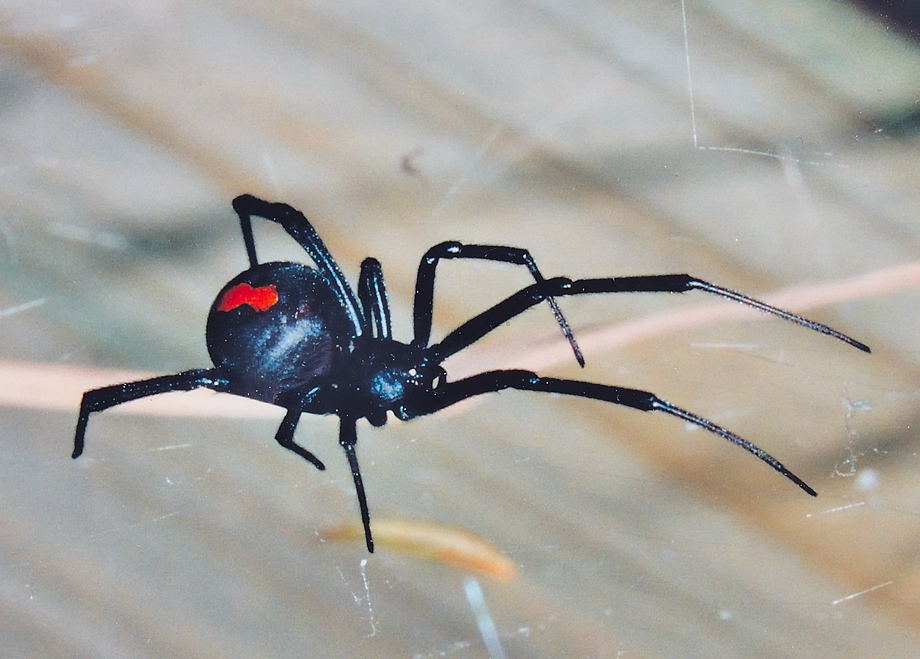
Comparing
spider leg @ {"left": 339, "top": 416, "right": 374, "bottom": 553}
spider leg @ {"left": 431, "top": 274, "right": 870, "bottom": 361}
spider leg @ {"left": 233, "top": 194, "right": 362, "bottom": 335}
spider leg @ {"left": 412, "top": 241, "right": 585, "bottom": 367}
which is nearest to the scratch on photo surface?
spider leg @ {"left": 431, "top": 274, "right": 870, "bottom": 361}

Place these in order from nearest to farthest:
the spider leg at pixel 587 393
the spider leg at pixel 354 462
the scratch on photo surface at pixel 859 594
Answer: the spider leg at pixel 587 393
the spider leg at pixel 354 462
the scratch on photo surface at pixel 859 594

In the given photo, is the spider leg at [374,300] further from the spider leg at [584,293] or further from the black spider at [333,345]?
the spider leg at [584,293]

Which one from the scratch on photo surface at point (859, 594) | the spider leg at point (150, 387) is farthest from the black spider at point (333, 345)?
the scratch on photo surface at point (859, 594)

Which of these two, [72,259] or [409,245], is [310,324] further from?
[72,259]

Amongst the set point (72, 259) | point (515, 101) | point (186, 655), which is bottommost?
point (186, 655)

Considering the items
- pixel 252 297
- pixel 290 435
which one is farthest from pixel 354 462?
pixel 252 297

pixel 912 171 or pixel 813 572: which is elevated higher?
pixel 912 171

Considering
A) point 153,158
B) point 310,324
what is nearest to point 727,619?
point 310,324

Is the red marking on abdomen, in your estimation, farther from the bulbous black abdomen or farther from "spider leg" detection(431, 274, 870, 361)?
"spider leg" detection(431, 274, 870, 361)
